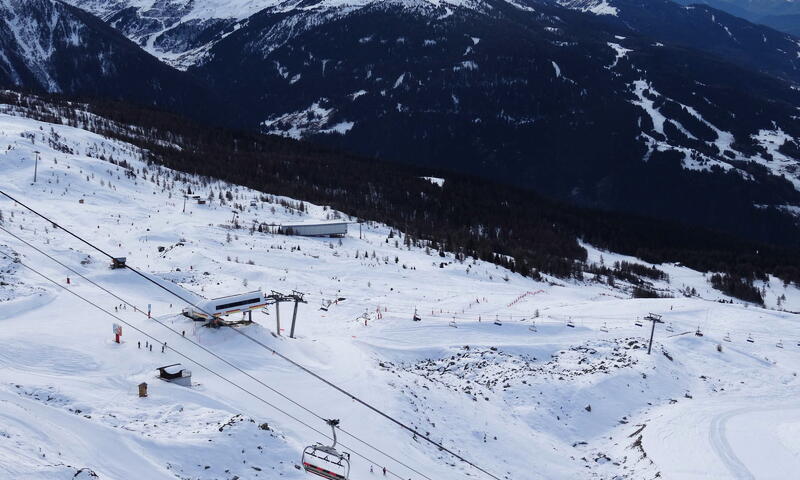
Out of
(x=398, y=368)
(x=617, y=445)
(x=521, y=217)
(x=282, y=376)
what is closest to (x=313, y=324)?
(x=398, y=368)

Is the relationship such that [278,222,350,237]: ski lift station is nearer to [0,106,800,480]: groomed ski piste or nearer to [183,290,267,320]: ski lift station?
[0,106,800,480]: groomed ski piste

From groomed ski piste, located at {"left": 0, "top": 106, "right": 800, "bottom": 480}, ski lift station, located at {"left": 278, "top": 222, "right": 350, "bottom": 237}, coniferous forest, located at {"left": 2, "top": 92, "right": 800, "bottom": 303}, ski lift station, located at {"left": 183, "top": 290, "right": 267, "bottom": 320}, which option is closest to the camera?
groomed ski piste, located at {"left": 0, "top": 106, "right": 800, "bottom": 480}

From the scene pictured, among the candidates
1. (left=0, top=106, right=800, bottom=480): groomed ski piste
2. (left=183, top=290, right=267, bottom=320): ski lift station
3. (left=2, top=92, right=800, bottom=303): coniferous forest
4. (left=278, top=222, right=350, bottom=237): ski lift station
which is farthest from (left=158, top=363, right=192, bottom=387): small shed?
(left=2, top=92, right=800, bottom=303): coniferous forest

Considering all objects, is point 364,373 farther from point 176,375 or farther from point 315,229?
point 315,229

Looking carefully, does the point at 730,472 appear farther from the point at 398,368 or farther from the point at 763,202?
the point at 763,202

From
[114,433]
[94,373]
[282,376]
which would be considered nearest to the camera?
[114,433]

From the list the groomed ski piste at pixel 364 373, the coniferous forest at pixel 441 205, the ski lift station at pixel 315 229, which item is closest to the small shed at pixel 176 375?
the groomed ski piste at pixel 364 373

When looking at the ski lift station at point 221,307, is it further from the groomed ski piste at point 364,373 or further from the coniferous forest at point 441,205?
the coniferous forest at point 441,205

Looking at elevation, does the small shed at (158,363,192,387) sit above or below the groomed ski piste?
above
